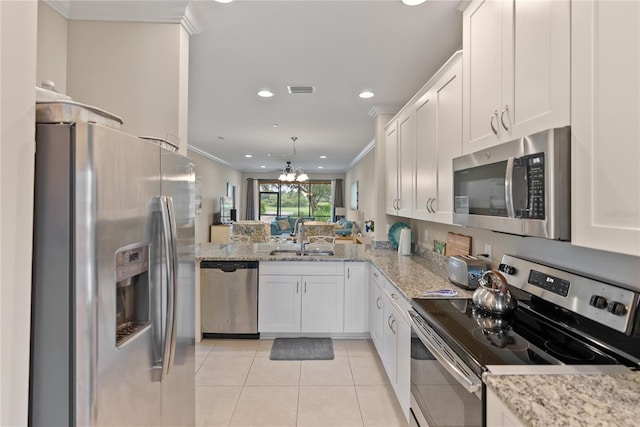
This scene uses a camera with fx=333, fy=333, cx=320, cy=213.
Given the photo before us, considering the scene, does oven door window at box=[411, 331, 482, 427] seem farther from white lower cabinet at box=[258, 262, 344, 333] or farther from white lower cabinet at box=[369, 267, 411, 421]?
white lower cabinet at box=[258, 262, 344, 333]

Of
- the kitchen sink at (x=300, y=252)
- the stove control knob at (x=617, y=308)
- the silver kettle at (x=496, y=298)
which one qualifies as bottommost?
the kitchen sink at (x=300, y=252)

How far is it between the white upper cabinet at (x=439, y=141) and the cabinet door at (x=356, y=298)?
36.6 inches

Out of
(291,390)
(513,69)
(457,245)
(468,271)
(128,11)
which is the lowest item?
(291,390)

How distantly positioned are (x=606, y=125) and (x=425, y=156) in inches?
65.0

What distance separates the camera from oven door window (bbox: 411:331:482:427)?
3.77 feet

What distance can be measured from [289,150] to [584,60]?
676 centimetres

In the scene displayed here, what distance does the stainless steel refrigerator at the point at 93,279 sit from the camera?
0.97 meters

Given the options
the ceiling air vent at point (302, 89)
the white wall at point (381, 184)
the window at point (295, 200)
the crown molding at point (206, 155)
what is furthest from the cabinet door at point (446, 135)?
the window at point (295, 200)

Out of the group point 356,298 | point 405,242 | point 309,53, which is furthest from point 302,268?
point 309,53

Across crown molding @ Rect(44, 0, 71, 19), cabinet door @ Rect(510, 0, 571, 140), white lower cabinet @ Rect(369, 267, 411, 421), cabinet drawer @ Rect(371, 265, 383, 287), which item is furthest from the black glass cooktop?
crown molding @ Rect(44, 0, 71, 19)

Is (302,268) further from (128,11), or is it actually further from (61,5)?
(61,5)

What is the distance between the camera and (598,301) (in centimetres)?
119

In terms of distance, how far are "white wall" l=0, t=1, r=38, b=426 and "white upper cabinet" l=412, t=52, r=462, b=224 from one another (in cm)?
193

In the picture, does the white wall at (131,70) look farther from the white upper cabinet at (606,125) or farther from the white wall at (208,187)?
the white wall at (208,187)
